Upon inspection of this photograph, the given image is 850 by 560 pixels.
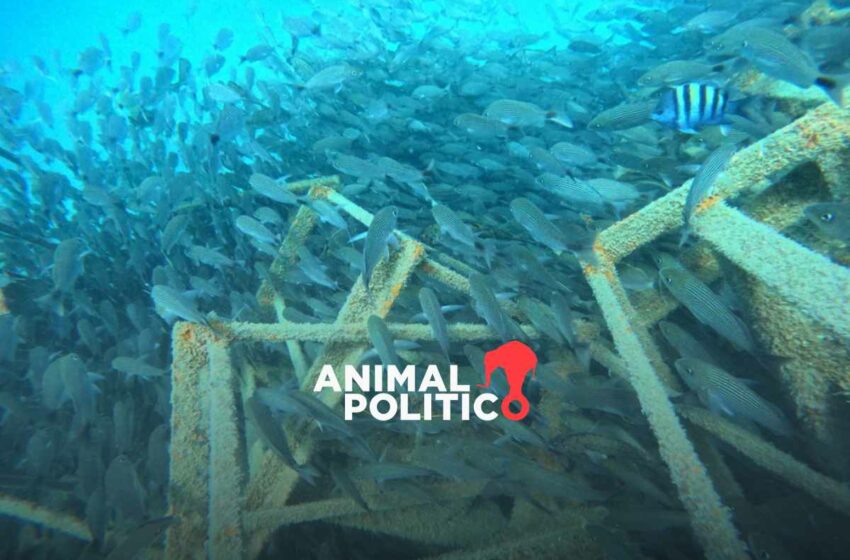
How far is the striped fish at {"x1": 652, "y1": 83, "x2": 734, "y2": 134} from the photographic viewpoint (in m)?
3.52

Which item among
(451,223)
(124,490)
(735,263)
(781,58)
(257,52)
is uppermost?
(257,52)

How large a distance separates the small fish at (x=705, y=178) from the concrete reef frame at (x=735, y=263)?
0.15ft

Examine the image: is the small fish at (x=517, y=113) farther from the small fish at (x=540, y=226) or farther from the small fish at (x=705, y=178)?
the small fish at (x=705, y=178)

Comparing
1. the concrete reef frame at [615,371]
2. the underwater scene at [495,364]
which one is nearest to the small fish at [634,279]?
the underwater scene at [495,364]

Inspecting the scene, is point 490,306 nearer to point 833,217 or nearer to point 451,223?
point 451,223

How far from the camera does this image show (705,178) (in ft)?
8.72

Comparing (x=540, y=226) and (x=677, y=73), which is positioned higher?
(x=677, y=73)

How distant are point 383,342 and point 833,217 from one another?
302cm

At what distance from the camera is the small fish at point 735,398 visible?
2410 mm

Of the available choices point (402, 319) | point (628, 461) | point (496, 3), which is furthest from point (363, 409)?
point (496, 3)

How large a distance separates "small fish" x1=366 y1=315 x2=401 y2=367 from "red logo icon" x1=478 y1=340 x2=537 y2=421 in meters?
0.70

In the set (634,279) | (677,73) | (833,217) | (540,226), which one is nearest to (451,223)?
(540,226)

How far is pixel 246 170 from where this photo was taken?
25.6ft

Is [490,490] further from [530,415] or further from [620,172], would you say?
[620,172]
